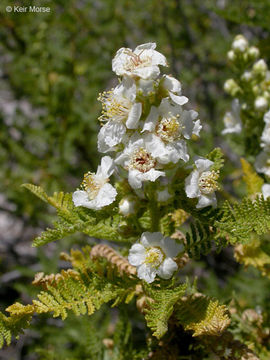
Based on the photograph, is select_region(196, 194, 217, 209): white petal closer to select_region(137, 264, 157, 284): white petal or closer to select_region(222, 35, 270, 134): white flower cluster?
select_region(137, 264, 157, 284): white petal

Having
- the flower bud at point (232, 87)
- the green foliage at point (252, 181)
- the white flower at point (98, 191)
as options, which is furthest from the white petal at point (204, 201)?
the flower bud at point (232, 87)

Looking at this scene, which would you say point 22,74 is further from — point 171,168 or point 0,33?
point 171,168

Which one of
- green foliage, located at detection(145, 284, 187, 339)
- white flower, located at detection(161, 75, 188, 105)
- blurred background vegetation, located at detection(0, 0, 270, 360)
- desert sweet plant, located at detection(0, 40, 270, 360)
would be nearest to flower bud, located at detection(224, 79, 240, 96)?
blurred background vegetation, located at detection(0, 0, 270, 360)

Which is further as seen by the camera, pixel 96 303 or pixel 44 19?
pixel 44 19

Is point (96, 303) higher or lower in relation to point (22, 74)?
lower

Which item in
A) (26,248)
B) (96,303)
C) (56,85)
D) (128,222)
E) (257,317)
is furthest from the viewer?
(26,248)

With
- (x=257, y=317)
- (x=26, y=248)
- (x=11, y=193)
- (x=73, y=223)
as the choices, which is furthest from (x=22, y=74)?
(x=257, y=317)

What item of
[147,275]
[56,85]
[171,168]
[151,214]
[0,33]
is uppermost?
[0,33]
